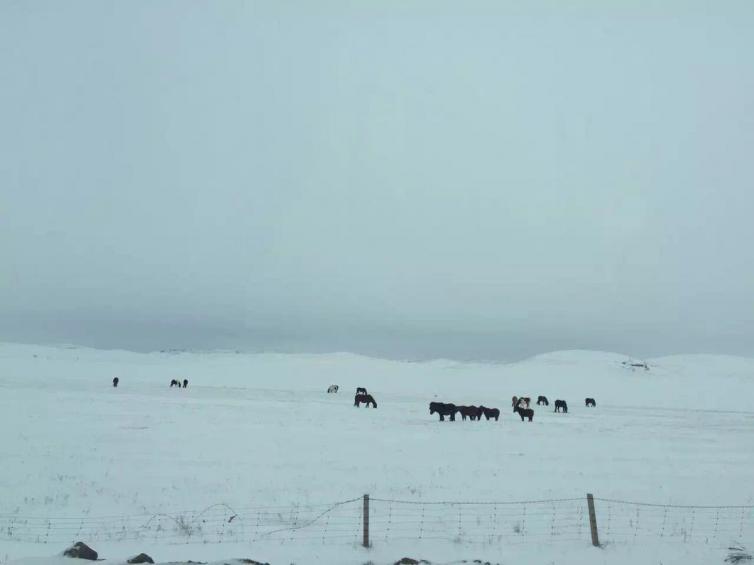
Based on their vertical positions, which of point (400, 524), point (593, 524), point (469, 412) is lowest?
Result: point (400, 524)

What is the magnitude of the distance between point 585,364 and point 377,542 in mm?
97547

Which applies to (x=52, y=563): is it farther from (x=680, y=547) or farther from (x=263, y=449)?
(x=263, y=449)

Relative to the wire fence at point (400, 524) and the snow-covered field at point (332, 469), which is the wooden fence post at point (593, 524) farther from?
the snow-covered field at point (332, 469)

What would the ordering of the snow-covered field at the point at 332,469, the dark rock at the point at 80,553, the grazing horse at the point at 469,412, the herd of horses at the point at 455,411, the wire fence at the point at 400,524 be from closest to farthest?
the dark rock at the point at 80,553
the snow-covered field at the point at 332,469
the wire fence at the point at 400,524
the herd of horses at the point at 455,411
the grazing horse at the point at 469,412

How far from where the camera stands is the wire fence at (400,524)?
1100cm

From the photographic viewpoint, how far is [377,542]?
10.9 meters

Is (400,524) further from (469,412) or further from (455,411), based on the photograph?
(469,412)

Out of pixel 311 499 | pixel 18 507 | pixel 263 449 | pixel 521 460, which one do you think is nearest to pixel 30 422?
pixel 263 449

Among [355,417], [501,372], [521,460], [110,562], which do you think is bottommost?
[110,562]

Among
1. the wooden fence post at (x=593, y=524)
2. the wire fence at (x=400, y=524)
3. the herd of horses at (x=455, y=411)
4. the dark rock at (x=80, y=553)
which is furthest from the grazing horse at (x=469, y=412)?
the dark rock at (x=80, y=553)

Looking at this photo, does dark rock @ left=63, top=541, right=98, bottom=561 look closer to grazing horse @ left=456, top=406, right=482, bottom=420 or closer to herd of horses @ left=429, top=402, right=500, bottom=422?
herd of horses @ left=429, top=402, right=500, bottom=422

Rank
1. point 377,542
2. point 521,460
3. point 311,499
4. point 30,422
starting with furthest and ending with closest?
point 30,422, point 521,460, point 311,499, point 377,542

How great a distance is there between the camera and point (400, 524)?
12.0m

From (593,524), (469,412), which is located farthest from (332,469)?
(469,412)
